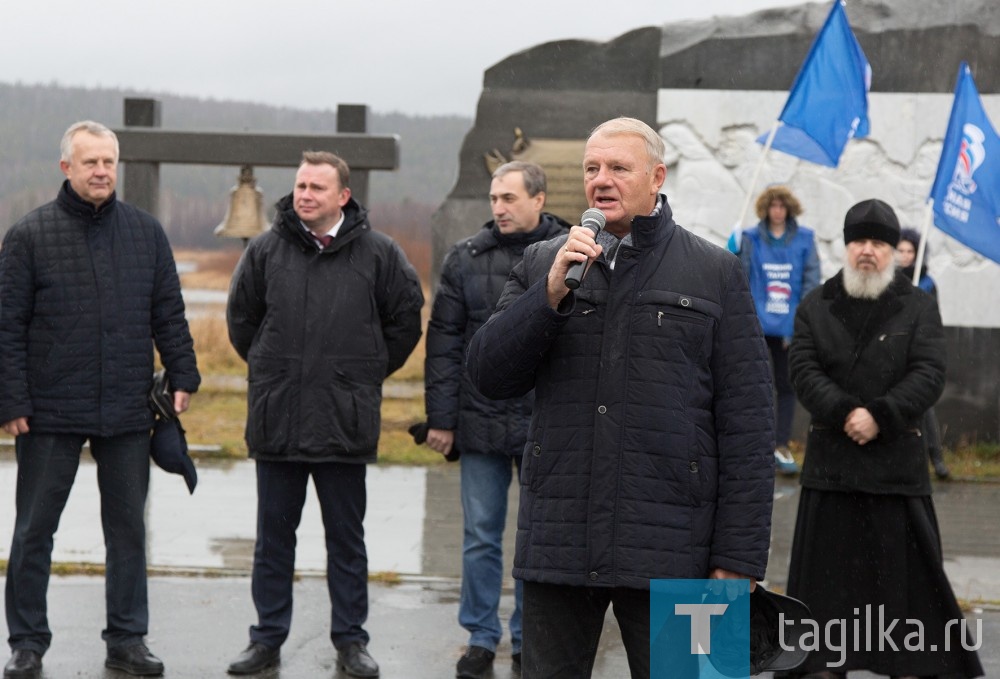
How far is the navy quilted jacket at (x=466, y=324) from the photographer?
6020 mm

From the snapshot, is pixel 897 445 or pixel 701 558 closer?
pixel 701 558

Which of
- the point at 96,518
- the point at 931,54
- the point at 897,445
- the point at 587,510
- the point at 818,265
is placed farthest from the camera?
the point at 931,54

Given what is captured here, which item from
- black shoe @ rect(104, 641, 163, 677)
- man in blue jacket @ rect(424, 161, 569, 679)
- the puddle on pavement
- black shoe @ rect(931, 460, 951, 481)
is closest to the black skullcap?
man in blue jacket @ rect(424, 161, 569, 679)

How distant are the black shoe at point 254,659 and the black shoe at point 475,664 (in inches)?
28.5

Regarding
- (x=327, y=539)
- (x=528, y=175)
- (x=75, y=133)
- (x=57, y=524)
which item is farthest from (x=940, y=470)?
(x=75, y=133)

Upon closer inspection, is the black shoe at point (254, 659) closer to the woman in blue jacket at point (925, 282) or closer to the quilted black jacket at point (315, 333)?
the quilted black jacket at point (315, 333)

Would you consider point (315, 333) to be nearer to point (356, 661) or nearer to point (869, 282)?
point (356, 661)

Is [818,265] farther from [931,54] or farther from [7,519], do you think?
[7,519]

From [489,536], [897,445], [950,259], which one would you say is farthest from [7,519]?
[950,259]

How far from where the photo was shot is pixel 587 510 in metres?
3.83

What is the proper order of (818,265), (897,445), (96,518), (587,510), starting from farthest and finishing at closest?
(818,265)
(96,518)
(897,445)
(587,510)

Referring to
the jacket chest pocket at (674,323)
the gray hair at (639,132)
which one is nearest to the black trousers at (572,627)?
the jacket chest pocket at (674,323)

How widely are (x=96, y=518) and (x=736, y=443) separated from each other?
5578mm

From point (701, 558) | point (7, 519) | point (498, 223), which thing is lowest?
point (7, 519)
